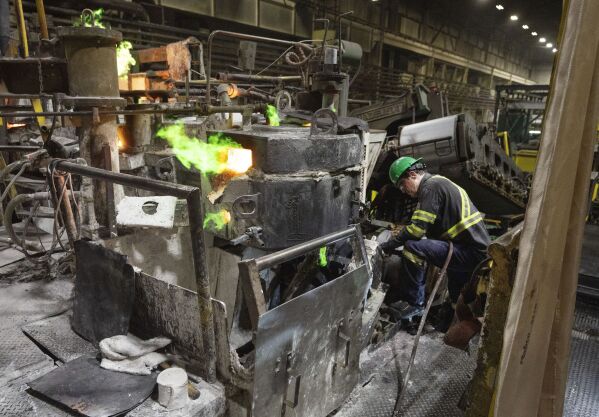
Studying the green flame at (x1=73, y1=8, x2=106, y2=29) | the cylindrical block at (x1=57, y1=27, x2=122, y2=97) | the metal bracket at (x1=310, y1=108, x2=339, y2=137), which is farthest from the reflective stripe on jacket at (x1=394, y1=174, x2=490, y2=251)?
the green flame at (x1=73, y1=8, x2=106, y2=29)

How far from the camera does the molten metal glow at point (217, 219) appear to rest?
399cm

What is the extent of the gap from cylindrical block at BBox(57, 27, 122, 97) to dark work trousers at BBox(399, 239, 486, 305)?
3623 mm

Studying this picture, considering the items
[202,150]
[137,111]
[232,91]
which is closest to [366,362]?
[202,150]

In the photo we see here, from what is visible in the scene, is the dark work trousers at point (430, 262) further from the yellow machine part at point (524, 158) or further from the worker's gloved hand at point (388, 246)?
the yellow machine part at point (524, 158)

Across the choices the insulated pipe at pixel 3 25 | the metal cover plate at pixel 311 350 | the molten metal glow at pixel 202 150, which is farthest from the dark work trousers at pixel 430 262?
the insulated pipe at pixel 3 25

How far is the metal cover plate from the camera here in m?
2.22

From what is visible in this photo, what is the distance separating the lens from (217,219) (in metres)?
4.09

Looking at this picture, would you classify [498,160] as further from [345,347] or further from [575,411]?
[345,347]

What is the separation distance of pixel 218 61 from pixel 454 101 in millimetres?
14328

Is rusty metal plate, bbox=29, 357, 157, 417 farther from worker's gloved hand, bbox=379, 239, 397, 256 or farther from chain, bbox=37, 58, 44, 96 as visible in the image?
worker's gloved hand, bbox=379, 239, 397, 256

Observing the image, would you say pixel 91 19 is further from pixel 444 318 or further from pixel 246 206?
pixel 444 318

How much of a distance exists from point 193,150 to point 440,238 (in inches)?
122

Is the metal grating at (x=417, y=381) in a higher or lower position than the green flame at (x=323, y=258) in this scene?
lower

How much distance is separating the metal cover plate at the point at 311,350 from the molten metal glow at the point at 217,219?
64.0 inches
